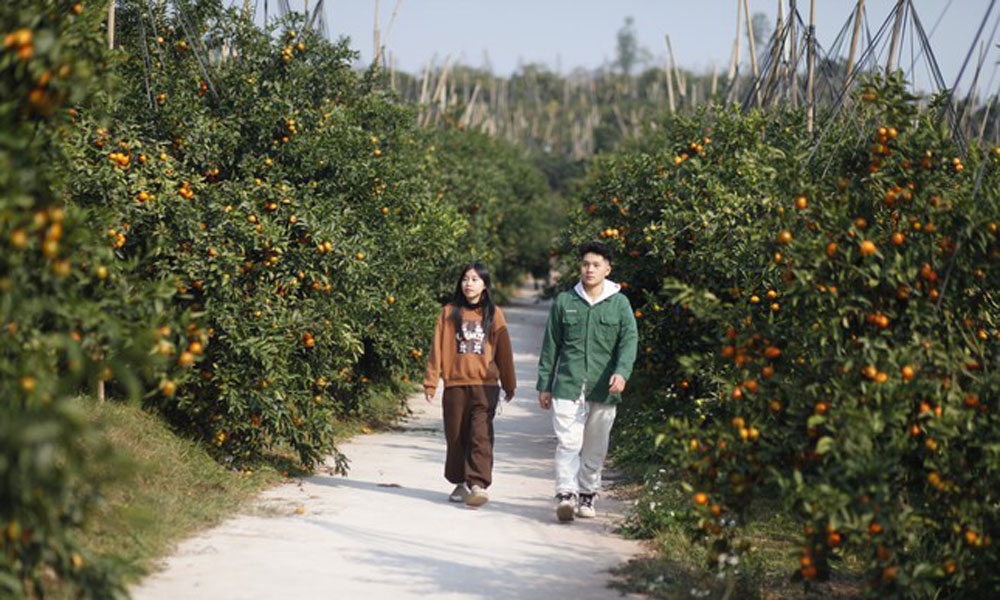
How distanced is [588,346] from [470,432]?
3.44ft

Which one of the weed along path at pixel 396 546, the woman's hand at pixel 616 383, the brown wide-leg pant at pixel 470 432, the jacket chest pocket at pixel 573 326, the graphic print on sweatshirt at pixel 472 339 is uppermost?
the jacket chest pocket at pixel 573 326

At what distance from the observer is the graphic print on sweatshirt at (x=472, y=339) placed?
6.89 meters

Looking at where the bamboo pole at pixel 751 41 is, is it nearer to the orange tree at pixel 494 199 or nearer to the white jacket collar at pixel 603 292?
the white jacket collar at pixel 603 292

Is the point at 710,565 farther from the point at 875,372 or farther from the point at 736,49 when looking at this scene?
the point at 736,49

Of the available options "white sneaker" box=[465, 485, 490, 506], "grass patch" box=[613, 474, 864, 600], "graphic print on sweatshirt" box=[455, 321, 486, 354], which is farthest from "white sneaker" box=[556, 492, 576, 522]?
"graphic print on sweatshirt" box=[455, 321, 486, 354]

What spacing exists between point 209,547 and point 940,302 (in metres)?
3.64

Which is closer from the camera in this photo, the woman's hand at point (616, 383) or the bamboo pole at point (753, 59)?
the woman's hand at point (616, 383)

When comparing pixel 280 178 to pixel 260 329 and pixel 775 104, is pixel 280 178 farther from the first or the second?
pixel 775 104

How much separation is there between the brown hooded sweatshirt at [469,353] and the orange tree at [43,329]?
11.2 feet

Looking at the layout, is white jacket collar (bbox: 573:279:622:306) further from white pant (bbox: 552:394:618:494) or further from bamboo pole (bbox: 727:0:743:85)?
bamboo pole (bbox: 727:0:743:85)

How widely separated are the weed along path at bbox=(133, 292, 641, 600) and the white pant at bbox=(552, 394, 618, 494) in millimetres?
273

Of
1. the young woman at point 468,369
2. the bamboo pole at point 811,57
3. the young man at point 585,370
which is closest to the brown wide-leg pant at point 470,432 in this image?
the young woman at point 468,369

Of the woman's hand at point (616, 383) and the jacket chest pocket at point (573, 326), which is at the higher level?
the jacket chest pocket at point (573, 326)

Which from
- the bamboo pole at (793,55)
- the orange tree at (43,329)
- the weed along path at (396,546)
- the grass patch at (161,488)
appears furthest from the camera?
the bamboo pole at (793,55)
